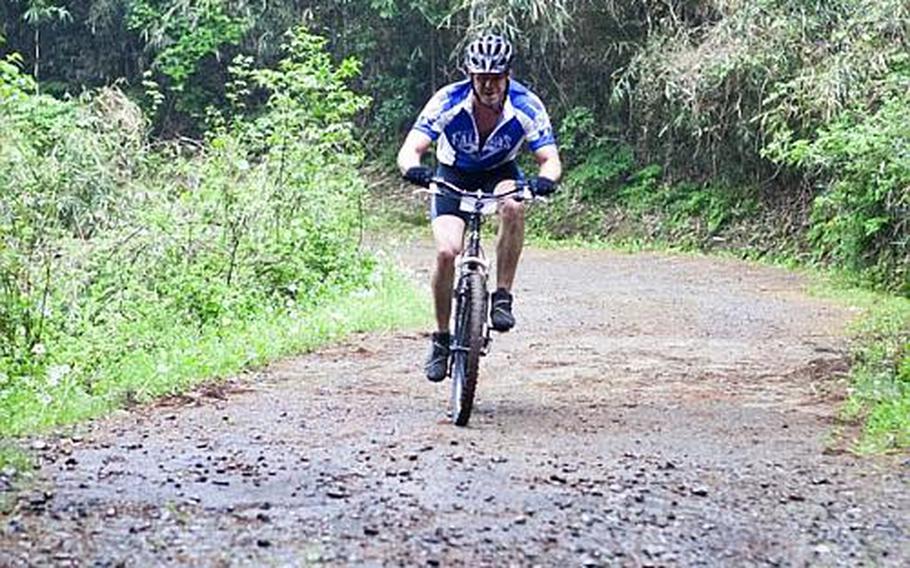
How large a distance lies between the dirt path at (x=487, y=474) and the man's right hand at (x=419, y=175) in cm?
121

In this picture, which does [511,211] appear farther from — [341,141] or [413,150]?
[341,141]

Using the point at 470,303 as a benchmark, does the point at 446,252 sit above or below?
above

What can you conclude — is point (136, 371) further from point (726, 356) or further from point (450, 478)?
point (726, 356)

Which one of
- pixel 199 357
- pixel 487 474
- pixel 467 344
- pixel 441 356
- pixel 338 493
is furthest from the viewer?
pixel 199 357

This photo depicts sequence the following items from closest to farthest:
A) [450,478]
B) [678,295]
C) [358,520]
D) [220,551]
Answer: [220,551] < [358,520] < [450,478] < [678,295]

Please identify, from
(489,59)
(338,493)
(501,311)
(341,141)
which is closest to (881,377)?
(501,311)

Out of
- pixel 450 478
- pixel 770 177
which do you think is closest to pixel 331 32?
pixel 770 177

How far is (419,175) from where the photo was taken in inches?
264

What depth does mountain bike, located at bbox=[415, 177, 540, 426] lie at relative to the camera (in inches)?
259

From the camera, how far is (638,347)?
34.0ft

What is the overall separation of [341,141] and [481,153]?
726 centimetres

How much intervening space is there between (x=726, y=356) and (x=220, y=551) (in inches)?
250

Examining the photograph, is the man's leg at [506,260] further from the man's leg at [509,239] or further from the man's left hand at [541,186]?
the man's left hand at [541,186]

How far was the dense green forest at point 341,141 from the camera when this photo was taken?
1087 centimetres
